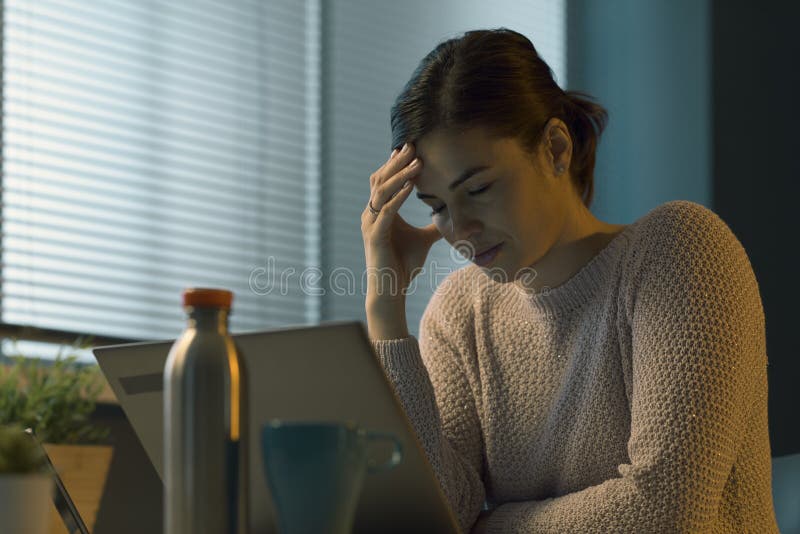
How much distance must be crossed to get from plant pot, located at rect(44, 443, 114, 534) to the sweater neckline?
81 cm

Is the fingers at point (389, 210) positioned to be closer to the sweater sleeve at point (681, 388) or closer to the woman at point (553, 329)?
the woman at point (553, 329)

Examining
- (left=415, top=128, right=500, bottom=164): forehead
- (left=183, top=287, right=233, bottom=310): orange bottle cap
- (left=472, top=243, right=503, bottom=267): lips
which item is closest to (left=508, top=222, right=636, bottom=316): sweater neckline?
(left=472, top=243, right=503, bottom=267): lips

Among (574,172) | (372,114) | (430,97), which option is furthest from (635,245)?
(372,114)

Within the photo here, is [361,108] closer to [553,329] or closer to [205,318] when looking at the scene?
[553,329]

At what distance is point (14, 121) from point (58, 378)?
788 millimetres

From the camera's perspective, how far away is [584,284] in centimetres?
154

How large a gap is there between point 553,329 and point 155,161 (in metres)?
1.19

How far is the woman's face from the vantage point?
57.1 inches

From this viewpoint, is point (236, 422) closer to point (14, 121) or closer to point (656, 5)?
point (14, 121)

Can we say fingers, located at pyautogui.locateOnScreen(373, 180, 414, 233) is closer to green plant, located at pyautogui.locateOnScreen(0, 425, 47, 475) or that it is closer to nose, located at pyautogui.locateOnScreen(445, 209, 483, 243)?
nose, located at pyautogui.locateOnScreen(445, 209, 483, 243)

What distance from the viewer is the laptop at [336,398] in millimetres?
910

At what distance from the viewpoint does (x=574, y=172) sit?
1.64 m

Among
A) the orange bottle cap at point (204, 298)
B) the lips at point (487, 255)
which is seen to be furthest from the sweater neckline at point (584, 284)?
the orange bottle cap at point (204, 298)

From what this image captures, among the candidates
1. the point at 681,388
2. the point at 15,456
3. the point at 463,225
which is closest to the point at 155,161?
the point at 463,225
